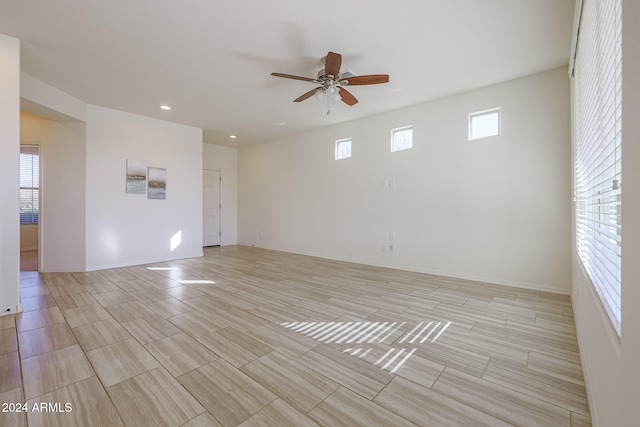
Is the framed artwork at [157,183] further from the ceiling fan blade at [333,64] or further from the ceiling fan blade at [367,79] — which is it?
the ceiling fan blade at [367,79]

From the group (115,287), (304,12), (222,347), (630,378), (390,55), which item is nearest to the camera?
(630,378)

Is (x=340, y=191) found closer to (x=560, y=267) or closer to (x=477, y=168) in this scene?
(x=477, y=168)

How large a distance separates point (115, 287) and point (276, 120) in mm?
3981

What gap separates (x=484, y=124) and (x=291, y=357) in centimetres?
417

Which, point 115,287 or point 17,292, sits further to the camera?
point 115,287

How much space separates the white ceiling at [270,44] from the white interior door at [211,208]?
11.0ft

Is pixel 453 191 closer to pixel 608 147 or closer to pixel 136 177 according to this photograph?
pixel 608 147

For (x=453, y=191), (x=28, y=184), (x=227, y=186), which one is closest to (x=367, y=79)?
(x=453, y=191)

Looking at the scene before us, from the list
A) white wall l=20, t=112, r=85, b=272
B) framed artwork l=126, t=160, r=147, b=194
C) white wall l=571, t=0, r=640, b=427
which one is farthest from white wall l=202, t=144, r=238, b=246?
white wall l=571, t=0, r=640, b=427

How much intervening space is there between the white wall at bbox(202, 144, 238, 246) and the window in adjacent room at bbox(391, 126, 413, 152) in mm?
5075

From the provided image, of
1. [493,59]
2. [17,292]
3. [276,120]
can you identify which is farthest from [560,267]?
[17,292]

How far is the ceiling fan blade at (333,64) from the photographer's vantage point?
264 centimetres

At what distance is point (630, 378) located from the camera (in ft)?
2.54

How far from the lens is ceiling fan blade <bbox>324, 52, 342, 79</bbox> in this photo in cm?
264
